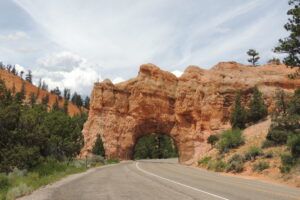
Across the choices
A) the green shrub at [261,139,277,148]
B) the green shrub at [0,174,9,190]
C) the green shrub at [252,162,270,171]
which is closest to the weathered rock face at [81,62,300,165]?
the green shrub at [261,139,277,148]

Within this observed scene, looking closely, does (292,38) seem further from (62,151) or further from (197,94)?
(197,94)

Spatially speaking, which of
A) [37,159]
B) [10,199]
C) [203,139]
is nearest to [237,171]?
[37,159]

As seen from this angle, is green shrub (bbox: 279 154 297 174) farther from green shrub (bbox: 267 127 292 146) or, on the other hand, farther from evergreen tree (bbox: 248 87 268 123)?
evergreen tree (bbox: 248 87 268 123)

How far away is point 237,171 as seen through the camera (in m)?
23.9

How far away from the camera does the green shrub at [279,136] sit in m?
26.0

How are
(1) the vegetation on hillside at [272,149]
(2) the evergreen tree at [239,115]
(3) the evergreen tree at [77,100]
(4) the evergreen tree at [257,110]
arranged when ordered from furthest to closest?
1. (3) the evergreen tree at [77,100]
2. (2) the evergreen tree at [239,115]
3. (4) the evergreen tree at [257,110]
4. (1) the vegetation on hillside at [272,149]

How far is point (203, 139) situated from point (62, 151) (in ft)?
81.0

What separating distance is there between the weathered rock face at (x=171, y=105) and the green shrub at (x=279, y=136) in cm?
2018

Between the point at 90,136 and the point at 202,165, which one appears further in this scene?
the point at 90,136

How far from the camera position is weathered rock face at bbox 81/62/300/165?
159 feet

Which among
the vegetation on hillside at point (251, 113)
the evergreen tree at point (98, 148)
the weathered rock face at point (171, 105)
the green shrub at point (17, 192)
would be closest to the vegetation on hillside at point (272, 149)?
the vegetation on hillside at point (251, 113)

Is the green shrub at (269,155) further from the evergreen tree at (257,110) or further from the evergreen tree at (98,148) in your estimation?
the evergreen tree at (98,148)

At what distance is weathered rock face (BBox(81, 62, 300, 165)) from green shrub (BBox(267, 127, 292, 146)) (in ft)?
66.2

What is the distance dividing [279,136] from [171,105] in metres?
26.3
